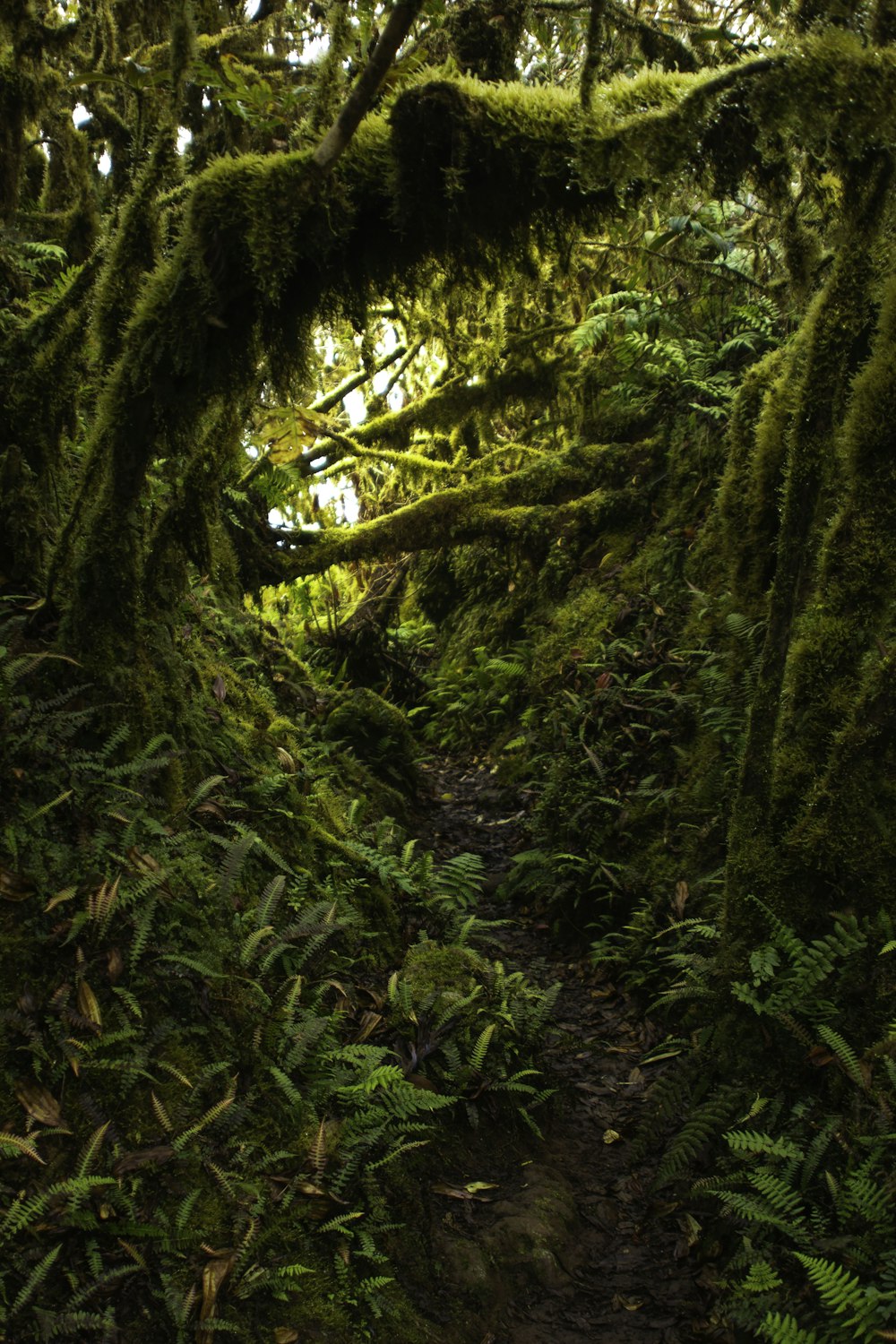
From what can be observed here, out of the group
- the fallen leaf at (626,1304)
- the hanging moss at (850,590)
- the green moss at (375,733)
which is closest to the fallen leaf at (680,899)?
the hanging moss at (850,590)

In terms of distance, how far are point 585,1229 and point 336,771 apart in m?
3.61

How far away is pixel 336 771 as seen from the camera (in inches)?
254

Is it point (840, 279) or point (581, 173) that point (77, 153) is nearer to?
point (581, 173)

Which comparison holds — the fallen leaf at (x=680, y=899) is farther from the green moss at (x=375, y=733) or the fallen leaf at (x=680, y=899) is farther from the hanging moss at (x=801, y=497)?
the green moss at (x=375, y=733)

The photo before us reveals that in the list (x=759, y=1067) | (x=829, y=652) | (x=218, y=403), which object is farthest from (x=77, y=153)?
(x=759, y=1067)

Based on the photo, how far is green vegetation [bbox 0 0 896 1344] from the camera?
2850mm

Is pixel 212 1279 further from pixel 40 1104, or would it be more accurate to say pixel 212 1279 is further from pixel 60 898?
pixel 60 898

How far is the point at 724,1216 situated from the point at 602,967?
2.17 meters

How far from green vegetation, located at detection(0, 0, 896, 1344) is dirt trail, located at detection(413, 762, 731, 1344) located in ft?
0.56

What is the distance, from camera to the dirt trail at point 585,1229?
10.4 ft

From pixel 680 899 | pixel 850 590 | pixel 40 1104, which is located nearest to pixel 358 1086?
pixel 40 1104

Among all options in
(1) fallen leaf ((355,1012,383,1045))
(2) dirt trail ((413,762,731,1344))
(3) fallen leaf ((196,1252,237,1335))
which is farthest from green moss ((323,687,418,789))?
(3) fallen leaf ((196,1252,237,1335))

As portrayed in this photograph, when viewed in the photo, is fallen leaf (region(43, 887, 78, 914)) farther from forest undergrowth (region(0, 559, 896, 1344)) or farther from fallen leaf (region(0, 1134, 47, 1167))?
fallen leaf (region(0, 1134, 47, 1167))

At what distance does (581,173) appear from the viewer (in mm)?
3025
